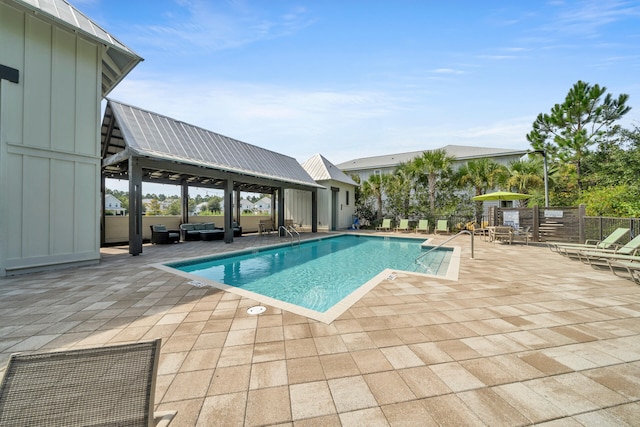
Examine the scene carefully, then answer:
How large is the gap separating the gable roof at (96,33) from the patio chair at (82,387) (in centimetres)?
786

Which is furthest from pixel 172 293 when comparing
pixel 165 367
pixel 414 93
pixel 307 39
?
pixel 414 93

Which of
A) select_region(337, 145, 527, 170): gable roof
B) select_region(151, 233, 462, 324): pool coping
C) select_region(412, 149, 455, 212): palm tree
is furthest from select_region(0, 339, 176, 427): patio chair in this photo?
select_region(337, 145, 527, 170): gable roof

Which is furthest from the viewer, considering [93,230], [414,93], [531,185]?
[531,185]

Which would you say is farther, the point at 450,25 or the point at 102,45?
the point at 450,25

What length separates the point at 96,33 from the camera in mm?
6562

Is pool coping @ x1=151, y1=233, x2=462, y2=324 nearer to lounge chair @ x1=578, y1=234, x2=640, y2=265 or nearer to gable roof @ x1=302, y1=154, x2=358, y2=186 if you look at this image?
lounge chair @ x1=578, y1=234, x2=640, y2=265

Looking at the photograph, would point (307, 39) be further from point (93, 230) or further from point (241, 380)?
point (241, 380)

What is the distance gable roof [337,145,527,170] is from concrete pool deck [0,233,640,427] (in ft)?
55.6

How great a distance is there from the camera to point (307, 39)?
8.04 m

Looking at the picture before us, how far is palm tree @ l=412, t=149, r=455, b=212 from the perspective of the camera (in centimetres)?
1698

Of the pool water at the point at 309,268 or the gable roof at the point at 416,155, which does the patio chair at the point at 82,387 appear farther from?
the gable roof at the point at 416,155

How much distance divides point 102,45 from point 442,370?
1021 cm

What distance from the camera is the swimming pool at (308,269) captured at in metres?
5.44

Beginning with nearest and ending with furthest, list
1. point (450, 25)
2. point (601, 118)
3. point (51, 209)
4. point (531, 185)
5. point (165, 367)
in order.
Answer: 1. point (165, 367)
2. point (51, 209)
3. point (450, 25)
4. point (531, 185)
5. point (601, 118)
